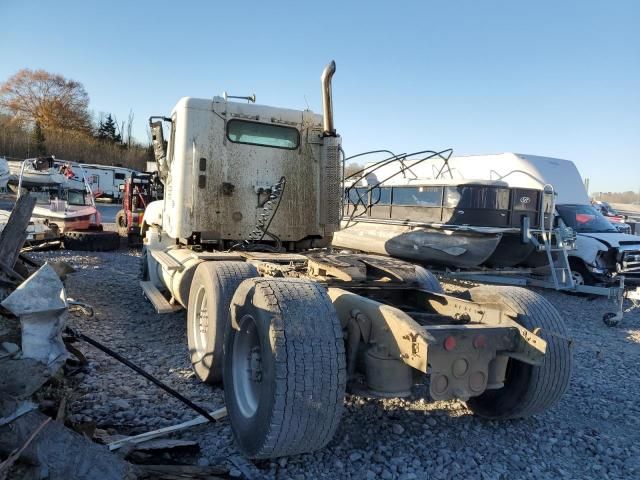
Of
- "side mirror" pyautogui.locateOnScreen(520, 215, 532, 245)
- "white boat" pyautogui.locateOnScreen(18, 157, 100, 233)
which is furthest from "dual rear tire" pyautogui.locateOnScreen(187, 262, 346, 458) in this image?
"white boat" pyautogui.locateOnScreen(18, 157, 100, 233)

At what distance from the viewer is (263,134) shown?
20.7 ft

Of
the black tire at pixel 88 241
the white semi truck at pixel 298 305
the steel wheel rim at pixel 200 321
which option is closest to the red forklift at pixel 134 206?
the black tire at pixel 88 241

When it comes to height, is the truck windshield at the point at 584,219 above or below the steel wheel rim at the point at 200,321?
above

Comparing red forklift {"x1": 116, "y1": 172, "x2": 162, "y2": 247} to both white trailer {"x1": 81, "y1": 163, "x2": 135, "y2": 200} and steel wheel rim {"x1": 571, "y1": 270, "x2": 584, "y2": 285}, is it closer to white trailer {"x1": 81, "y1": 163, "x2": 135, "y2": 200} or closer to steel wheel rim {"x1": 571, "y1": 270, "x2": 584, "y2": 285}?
steel wheel rim {"x1": 571, "y1": 270, "x2": 584, "y2": 285}

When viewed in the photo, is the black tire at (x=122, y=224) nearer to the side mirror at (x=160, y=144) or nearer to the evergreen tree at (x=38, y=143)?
the side mirror at (x=160, y=144)

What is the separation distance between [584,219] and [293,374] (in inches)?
434

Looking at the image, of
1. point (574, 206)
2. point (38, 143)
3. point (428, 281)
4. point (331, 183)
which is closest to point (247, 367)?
point (428, 281)

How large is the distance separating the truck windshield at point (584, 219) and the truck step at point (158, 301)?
9.48m

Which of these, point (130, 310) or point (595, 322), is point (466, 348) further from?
point (595, 322)

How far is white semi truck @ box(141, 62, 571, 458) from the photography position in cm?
296

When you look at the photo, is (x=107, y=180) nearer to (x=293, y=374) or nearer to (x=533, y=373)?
(x=293, y=374)

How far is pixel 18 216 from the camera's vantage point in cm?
467

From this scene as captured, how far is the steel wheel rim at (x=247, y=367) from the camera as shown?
3.27 m

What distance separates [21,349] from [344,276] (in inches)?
94.6
